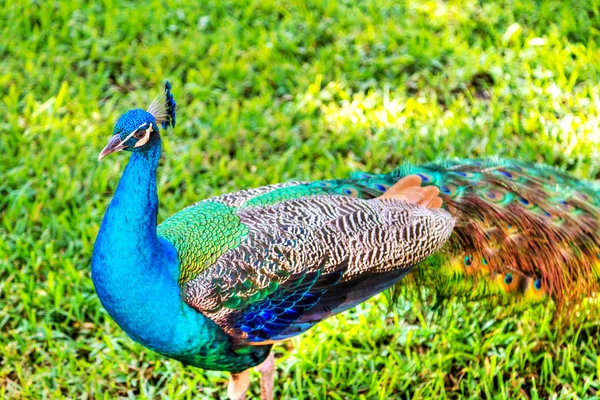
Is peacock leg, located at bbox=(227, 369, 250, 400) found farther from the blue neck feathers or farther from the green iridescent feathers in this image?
the green iridescent feathers

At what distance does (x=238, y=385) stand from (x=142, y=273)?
0.63 metres

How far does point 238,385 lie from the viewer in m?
2.60

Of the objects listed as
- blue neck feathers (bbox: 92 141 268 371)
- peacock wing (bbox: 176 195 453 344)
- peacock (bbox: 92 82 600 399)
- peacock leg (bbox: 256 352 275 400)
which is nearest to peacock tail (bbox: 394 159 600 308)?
peacock (bbox: 92 82 600 399)

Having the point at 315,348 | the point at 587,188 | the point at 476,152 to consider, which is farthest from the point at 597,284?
the point at 476,152

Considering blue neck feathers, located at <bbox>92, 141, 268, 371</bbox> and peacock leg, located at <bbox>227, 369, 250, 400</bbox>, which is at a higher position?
blue neck feathers, located at <bbox>92, 141, 268, 371</bbox>

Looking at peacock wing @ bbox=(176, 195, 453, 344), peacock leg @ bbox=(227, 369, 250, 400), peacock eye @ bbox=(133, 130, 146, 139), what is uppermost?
peacock eye @ bbox=(133, 130, 146, 139)

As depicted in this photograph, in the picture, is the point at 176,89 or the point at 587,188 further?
the point at 176,89

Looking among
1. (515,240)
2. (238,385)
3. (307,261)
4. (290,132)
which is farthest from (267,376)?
(290,132)

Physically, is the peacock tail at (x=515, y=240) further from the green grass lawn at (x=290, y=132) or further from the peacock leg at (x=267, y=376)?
the peacock leg at (x=267, y=376)

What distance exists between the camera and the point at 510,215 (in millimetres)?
2578

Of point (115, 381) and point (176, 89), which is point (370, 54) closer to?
point (176, 89)

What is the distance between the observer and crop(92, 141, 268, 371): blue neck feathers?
7.15 ft

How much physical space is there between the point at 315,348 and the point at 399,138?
1.33 m

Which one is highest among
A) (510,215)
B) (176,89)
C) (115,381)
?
(510,215)
